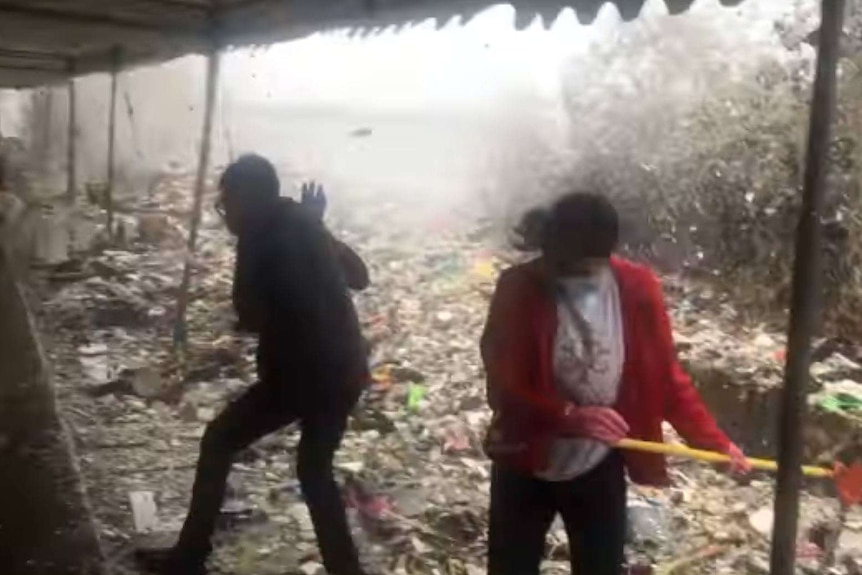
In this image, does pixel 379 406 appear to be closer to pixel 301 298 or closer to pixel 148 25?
pixel 301 298

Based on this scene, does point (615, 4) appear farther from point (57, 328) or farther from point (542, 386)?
point (57, 328)

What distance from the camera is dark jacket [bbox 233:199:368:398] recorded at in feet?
4.55

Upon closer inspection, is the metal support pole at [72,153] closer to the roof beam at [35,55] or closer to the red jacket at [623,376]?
the roof beam at [35,55]

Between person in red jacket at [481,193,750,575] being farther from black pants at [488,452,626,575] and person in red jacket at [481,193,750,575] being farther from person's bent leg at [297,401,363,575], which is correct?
person's bent leg at [297,401,363,575]

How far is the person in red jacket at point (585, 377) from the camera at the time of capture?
1.21 meters

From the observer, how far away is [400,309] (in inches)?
53.9

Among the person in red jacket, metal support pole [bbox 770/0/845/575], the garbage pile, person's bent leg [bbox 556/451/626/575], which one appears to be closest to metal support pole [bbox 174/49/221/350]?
the garbage pile

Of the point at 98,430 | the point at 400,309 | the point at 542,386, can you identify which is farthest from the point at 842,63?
the point at 98,430

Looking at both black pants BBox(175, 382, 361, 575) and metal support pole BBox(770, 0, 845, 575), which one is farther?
black pants BBox(175, 382, 361, 575)

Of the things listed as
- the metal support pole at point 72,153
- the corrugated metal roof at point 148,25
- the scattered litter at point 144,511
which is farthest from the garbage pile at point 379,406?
the corrugated metal roof at point 148,25

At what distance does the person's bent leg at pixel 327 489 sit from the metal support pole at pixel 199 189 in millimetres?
232

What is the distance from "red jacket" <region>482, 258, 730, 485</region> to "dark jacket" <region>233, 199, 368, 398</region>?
22 centimetres

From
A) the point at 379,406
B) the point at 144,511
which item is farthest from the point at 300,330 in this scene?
the point at 144,511

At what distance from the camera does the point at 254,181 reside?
141cm
